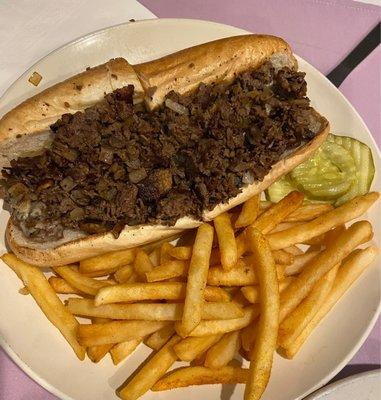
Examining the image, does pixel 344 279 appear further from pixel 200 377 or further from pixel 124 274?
pixel 124 274

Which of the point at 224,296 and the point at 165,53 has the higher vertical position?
the point at 165,53

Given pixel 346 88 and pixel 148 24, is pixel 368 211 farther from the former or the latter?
pixel 148 24

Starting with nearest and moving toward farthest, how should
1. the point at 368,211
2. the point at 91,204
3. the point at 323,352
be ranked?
the point at 91,204 < the point at 323,352 < the point at 368,211

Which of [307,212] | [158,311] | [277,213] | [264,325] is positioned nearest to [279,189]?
[307,212]

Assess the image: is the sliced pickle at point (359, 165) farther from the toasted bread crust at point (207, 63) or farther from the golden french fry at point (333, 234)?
the toasted bread crust at point (207, 63)

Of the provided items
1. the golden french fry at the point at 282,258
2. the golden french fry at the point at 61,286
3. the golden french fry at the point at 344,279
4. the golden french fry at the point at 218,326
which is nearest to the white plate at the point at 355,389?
the golden french fry at the point at 344,279

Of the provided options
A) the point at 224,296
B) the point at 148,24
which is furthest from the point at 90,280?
the point at 148,24
